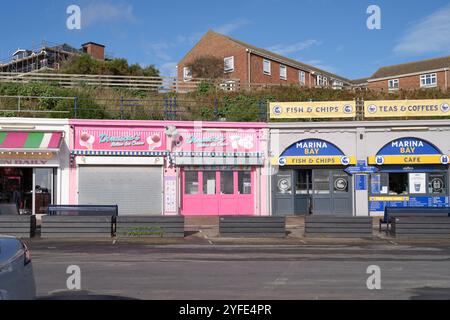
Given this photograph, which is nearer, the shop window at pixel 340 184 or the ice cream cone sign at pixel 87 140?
the ice cream cone sign at pixel 87 140

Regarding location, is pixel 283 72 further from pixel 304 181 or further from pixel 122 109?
pixel 122 109

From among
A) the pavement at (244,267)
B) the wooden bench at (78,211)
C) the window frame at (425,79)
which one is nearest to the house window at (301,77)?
the window frame at (425,79)

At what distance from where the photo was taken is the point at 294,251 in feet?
45.2

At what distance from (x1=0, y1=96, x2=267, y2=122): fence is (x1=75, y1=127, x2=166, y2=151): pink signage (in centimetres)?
189

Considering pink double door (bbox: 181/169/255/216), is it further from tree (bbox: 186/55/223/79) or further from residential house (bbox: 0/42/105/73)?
residential house (bbox: 0/42/105/73)

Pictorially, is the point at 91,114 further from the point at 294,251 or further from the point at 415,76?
the point at 415,76

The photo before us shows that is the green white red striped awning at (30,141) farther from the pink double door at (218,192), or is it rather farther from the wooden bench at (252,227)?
the wooden bench at (252,227)

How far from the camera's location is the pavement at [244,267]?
8.15 meters

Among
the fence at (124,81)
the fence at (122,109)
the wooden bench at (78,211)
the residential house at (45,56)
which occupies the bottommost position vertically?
the wooden bench at (78,211)

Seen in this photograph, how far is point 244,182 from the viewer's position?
23.7 meters

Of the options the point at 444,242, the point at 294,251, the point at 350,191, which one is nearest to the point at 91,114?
the point at 350,191

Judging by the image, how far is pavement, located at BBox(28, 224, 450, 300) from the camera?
321 inches

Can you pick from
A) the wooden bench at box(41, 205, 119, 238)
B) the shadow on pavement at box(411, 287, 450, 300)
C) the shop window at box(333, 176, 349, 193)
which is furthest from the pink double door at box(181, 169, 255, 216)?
the shadow on pavement at box(411, 287, 450, 300)
